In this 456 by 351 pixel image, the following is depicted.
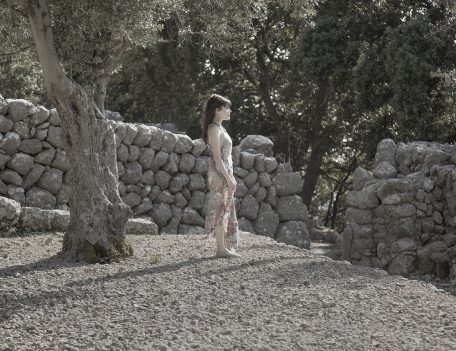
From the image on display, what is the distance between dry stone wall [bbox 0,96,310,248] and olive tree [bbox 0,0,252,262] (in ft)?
11.7

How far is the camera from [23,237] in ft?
36.9

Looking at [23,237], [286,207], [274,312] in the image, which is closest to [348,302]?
[274,312]

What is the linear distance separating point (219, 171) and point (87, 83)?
7.02 ft

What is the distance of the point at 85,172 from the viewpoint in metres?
9.15

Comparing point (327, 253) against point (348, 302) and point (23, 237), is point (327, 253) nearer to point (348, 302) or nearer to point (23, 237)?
point (23, 237)

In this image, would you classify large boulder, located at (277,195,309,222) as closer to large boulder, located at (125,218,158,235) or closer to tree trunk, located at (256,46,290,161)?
large boulder, located at (125,218,158,235)

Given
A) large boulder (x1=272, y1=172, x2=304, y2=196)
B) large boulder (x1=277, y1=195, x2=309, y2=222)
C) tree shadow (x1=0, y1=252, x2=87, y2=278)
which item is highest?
large boulder (x1=272, y1=172, x2=304, y2=196)

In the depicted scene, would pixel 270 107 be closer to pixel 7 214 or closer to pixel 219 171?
pixel 7 214

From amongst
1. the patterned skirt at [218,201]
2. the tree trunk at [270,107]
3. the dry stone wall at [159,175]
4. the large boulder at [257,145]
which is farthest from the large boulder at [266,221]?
the tree trunk at [270,107]

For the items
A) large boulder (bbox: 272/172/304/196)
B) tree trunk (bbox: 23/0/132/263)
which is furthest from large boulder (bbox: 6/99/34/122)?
large boulder (bbox: 272/172/304/196)

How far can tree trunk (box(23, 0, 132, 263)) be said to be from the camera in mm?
8875

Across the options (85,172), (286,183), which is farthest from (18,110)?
(286,183)

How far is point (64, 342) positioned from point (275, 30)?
69.1 feet

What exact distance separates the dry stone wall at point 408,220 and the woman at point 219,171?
5943 mm
